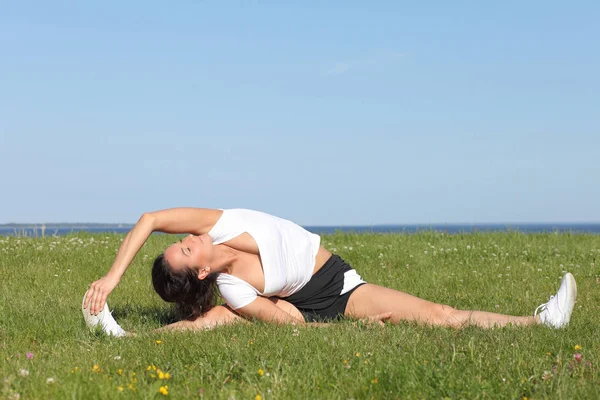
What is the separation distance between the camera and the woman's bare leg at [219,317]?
22.9 feet

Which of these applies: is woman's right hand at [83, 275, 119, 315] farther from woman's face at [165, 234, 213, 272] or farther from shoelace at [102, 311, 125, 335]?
woman's face at [165, 234, 213, 272]

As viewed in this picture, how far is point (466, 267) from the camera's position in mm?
11789

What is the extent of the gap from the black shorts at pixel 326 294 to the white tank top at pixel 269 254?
12 centimetres

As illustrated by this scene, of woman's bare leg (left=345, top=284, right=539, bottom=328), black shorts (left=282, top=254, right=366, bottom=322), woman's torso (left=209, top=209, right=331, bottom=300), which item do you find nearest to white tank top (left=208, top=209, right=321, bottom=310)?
woman's torso (left=209, top=209, right=331, bottom=300)

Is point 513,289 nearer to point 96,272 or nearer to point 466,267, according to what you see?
point 466,267

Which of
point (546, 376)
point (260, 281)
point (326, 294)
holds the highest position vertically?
point (260, 281)

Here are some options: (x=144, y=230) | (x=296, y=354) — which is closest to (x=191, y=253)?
(x=144, y=230)

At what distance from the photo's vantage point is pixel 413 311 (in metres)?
7.11

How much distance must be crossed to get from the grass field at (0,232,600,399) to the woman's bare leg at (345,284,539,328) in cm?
29

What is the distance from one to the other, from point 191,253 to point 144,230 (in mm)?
543

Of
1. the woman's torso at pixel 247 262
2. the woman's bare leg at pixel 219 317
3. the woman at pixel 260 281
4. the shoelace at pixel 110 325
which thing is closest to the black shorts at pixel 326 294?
the woman at pixel 260 281

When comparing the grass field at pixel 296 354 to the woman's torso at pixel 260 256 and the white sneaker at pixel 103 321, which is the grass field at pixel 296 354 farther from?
the woman's torso at pixel 260 256

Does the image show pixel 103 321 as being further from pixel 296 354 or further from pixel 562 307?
pixel 562 307

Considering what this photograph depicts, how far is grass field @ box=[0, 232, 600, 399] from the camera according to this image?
4.41 meters
